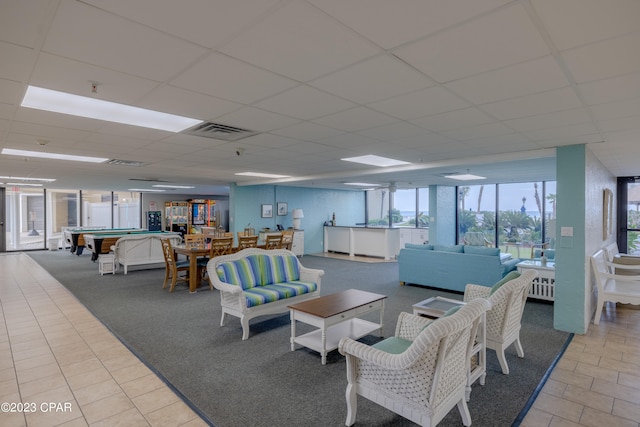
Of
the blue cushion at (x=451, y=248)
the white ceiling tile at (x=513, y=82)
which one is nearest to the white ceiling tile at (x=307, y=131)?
the white ceiling tile at (x=513, y=82)

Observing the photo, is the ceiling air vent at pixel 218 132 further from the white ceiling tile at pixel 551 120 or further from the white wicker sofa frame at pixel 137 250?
the white wicker sofa frame at pixel 137 250

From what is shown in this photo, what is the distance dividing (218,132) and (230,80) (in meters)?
1.43

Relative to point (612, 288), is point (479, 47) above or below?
above

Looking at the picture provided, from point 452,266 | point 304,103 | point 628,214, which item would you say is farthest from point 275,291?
point 628,214

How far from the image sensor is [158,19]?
1.43 meters

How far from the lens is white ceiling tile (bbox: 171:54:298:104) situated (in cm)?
189

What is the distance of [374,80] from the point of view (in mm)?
2113

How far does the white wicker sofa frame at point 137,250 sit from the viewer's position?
7.54m

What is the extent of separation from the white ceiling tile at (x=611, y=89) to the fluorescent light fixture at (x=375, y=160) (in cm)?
295

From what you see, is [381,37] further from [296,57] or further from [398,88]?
[398,88]

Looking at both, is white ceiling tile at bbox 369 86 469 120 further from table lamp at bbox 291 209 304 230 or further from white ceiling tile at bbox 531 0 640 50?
table lamp at bbox 291 209 304 230

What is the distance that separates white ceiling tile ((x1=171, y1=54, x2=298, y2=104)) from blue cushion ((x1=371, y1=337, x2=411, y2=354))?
199cm

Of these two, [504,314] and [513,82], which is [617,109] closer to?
[513,82]

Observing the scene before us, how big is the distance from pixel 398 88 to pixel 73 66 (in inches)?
78.4
